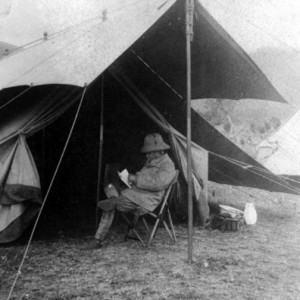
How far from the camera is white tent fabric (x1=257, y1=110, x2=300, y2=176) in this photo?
7609 mm

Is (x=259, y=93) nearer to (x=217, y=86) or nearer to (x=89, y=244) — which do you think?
(x=217, y=86)

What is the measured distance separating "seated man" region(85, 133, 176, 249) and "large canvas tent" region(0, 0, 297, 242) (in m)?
0.37

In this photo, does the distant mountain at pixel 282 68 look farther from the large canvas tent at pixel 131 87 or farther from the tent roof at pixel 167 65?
the large canvas tent at pixel 131 87

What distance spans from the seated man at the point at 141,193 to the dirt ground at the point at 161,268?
33 cm

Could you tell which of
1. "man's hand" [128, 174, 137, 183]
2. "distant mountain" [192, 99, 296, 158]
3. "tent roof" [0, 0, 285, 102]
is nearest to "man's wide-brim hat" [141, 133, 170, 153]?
"man's hand" [128, 174, 137, 183]

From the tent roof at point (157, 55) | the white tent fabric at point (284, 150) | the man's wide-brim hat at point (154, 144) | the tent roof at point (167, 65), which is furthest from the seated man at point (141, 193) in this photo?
the white tent fabric at point (284, 150)

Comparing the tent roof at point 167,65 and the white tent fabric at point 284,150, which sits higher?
the tent roof at point 167,65

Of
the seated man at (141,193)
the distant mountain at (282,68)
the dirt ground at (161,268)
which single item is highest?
the distant mountain at (282,68)

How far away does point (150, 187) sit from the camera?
428 centimetres

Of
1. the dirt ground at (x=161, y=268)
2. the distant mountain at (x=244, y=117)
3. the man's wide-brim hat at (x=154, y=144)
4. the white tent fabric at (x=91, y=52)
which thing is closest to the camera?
the dirt ground at (x=161, y=268)

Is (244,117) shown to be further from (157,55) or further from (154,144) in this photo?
(154,144)

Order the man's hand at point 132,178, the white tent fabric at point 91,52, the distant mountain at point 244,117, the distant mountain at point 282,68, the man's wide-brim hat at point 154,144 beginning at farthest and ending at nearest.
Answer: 1. the distant mountain at point 282,68
2. the distant mountain at point 244,117
3. the man's wide-brim hat at point 154,144
4. the man's hand at point 132,178
5. the white tent fabric at point 91,52

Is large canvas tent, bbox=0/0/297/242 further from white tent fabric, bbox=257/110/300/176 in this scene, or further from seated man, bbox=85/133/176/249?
white tent fabric, bbox=257/110/300/176

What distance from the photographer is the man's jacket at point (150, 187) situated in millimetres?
4234
